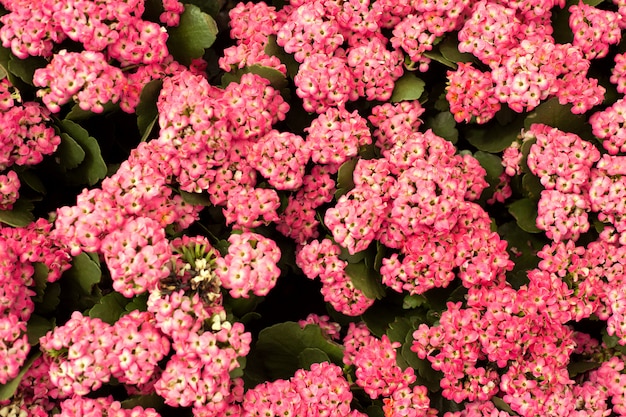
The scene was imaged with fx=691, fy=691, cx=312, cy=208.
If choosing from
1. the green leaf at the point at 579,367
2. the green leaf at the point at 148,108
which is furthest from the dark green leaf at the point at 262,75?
the green leaf at the point at 579,367

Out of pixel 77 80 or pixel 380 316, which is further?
pixel 380 316

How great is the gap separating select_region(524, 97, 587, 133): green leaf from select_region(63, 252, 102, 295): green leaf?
1.78 meters

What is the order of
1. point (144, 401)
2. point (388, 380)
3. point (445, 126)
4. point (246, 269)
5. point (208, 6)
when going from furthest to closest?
point (208, 6) → point (445, 126) → point (388, 380) → point (144, 401) → point (246, 269)

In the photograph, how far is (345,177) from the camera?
2.63m

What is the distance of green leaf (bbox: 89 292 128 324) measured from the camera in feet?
7.98

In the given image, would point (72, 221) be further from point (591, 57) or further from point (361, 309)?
point (591, 57)

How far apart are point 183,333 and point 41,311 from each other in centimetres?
74

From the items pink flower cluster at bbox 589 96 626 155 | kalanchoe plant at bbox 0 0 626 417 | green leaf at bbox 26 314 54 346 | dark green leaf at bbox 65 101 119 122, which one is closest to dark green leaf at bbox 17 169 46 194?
kalanchoe plant at bbox 0 0 626 417

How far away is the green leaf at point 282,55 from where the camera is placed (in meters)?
2.89

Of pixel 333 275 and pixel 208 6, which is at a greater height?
pixel 208 6

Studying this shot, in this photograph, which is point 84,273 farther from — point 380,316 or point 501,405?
point 501,405

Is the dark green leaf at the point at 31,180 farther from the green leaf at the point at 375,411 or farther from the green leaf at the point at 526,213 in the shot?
the green leaf at the point at 526,213

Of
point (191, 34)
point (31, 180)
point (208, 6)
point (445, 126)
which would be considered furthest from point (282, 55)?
point (31, 180)

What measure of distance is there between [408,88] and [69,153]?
55.3 inches
